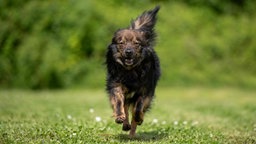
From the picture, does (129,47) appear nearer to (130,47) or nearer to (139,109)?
(130,47)

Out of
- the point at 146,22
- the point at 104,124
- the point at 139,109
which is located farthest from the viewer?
the point at 104,124

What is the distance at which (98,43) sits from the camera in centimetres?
2580

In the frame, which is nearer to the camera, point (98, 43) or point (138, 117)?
point (138, 117)

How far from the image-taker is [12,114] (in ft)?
42.6

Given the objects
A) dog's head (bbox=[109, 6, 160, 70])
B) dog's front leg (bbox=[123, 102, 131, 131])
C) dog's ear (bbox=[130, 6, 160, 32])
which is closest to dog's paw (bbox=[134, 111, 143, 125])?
dog's front leg (bbox=[123, 102, 131, 131])

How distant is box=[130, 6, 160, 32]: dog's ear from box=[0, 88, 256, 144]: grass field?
67.4 inches

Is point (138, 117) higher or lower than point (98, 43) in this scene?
lower

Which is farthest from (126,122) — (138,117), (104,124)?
(104,124)

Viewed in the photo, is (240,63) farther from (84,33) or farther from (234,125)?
(234,125)

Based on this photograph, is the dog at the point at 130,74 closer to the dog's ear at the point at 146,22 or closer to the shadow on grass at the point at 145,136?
the shadow on grass at the point at 145,136

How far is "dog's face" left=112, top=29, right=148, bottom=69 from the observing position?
28.1ft

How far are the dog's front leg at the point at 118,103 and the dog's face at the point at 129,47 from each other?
1.31ft

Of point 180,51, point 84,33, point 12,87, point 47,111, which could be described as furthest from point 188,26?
point 47,111

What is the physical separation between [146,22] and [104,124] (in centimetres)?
219
